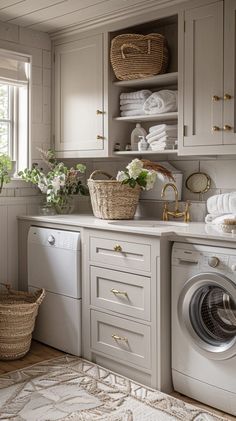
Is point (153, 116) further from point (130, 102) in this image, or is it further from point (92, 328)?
point (92, 328)

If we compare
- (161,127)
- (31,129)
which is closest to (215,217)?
(161,127)

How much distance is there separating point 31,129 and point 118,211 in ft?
3.36

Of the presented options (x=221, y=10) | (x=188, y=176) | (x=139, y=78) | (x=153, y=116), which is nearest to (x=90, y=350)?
(x=188, y=176)

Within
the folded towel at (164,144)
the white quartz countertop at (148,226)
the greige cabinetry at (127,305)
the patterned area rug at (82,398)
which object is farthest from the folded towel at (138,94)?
the patterned area rug at (82,398)

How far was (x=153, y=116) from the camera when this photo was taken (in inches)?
134

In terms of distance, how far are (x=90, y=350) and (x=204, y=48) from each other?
1.98m

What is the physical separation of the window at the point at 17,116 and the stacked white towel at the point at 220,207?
1.51 m

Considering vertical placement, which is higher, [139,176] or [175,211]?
[139,176]

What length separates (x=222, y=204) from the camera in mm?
A: 3160

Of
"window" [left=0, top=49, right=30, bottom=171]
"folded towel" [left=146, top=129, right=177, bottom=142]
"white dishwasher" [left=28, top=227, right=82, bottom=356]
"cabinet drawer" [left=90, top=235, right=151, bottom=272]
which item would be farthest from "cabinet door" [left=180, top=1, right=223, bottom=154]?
"window" [left=0, top=49, right=30, bottom=171]

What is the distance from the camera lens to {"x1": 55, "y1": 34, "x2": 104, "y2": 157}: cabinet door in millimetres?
3725

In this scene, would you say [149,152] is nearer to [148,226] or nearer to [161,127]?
[161,127]

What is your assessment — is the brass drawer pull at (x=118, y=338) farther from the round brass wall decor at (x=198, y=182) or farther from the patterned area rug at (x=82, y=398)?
the round brass wall decor at (x=198, y=182)

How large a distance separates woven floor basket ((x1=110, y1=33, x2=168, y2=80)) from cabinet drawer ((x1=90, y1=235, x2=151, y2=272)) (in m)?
1.14
